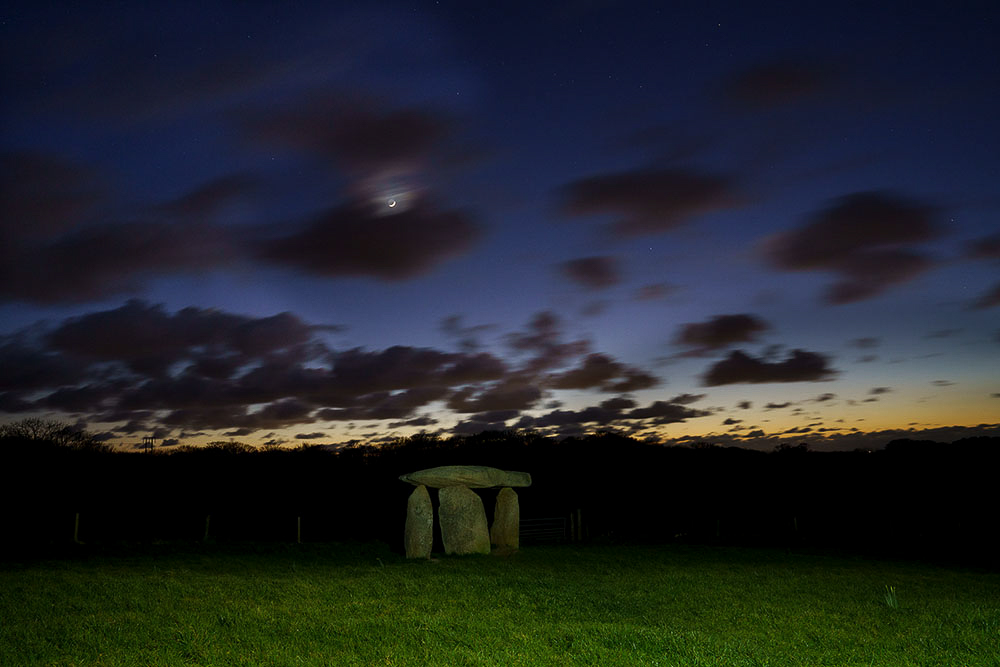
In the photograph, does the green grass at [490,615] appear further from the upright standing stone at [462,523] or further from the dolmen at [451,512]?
the upright standing stone at [462,523]

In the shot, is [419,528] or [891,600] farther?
[419,528]

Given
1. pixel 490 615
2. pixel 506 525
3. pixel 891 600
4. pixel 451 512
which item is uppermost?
pixel 451 512

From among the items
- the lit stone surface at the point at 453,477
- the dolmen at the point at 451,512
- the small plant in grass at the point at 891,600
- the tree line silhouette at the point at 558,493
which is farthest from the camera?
the tree line silhouette at the point at 558,493

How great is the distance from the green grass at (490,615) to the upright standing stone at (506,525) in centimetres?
451

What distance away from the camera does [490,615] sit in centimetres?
1155

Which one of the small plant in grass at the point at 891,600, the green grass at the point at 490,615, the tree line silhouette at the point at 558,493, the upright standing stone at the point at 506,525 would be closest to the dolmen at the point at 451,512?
the upright standing stone at the point at 506,525

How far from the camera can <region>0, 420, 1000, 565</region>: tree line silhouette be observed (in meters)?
29.9

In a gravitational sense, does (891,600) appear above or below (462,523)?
below

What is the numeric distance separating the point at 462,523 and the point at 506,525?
2429 mm

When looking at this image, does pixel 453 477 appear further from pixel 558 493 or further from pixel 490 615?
pixel 558 493

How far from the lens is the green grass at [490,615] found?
30.5 feet

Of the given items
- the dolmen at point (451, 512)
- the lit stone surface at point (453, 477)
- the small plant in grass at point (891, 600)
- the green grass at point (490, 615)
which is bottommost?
the small plant in grass at point (891, 600)

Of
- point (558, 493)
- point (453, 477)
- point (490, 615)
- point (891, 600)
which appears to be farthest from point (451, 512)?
point (558, 493)

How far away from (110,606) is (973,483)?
3611cm
